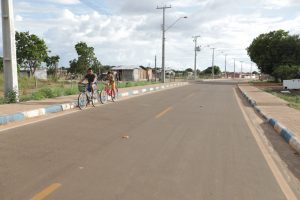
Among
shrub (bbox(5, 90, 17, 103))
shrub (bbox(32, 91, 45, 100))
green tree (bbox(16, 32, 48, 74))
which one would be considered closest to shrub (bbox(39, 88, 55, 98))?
shrub (bbox(32, 91, 45, 100))

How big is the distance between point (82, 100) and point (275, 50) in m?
50.9

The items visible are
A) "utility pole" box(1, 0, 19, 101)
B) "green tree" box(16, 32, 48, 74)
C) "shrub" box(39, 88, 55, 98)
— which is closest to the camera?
"utility pole" box(1, 0, 19, 101)

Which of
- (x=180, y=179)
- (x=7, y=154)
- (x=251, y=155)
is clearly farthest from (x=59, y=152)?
(x=251, y=155)

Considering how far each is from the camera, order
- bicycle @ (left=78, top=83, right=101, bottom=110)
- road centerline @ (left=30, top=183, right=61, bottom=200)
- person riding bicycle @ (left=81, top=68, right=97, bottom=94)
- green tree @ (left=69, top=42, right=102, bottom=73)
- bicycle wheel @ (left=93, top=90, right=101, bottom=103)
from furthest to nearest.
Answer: green tree @ (left=69, top=42, right=102, bottom=73), bicycle wheel @ (left=93, top=90, right=101, bottom=103), person riding bicycle @ (left=81, top=68, right=97, bottom=94), bicycle @ (left=78, top=83, right=101, bottom=110), road centerline @ (left=30, top=183, right=61, bottom=200)

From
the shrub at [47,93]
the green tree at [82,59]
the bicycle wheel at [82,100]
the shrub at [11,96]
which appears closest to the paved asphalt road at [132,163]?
the bicycle wheel at [82,100]

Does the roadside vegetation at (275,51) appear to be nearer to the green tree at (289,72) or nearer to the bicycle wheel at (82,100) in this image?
the green tree at (289,72)

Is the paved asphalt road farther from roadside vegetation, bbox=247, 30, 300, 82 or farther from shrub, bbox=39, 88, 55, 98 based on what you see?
roadside vegetation, bbox=247, 30, 300, 82

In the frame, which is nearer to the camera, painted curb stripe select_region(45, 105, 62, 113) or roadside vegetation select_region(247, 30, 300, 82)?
painted curb stripe select_region(45, 105, 62, 113)

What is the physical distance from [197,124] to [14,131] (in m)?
5.55

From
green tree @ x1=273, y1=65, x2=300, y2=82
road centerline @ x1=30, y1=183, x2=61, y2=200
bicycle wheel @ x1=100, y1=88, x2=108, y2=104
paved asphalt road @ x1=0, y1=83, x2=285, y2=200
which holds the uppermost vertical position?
green tree @ x1=273, y1=65, x2=300, y2=82

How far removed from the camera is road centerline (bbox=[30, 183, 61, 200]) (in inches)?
211

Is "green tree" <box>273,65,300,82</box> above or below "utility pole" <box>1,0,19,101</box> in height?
below

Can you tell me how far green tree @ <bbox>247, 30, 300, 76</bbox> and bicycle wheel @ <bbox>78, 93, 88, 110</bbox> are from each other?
4759cm

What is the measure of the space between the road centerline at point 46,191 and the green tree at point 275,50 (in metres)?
58.2
